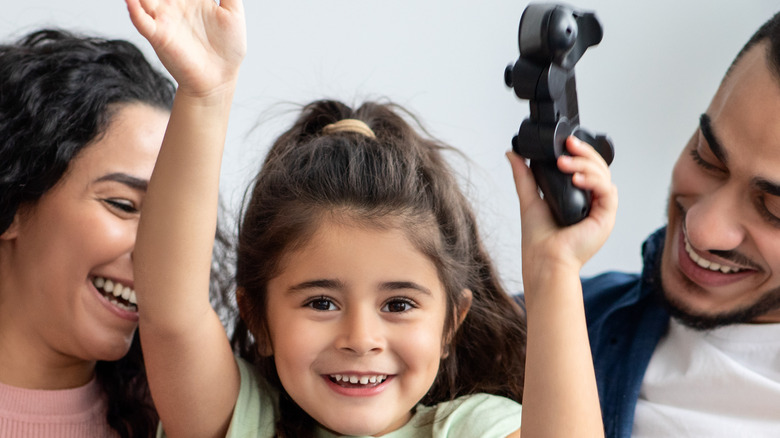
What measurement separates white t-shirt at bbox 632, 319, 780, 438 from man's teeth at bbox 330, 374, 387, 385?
0.53 m

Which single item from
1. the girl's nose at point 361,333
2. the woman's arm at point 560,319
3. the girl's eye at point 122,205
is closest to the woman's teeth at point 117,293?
the girl's eye at point 122,205

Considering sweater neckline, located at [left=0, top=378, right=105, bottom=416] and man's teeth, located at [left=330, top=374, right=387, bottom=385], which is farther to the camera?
sweater neckline, located at [left=0, top=378, right=105, bottom=416]

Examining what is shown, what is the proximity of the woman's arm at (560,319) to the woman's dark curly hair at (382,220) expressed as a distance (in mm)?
239

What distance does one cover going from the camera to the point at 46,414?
1.40m

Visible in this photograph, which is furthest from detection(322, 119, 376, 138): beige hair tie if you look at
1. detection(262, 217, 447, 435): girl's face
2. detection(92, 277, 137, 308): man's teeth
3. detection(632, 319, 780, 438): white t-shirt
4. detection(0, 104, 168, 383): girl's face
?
detection(632, 319, 780, 438): white t-shirt

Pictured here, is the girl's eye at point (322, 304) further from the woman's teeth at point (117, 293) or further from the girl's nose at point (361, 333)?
the woman's teeth at point (117, 293)

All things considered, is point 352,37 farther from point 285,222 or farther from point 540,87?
point 540,87

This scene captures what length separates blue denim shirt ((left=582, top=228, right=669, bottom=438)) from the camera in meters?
1.47

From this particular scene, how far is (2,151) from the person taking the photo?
1.40m

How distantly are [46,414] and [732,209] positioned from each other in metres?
1.14

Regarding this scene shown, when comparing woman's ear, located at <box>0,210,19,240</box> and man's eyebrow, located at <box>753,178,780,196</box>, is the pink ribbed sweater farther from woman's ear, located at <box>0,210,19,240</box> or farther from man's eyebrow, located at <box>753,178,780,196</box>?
man's eyebrow, located at <box>753,178,780,196</box>

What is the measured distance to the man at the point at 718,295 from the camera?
135 centimetres

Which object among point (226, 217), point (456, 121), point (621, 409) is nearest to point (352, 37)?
point (456, 121)

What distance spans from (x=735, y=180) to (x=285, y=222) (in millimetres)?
702
